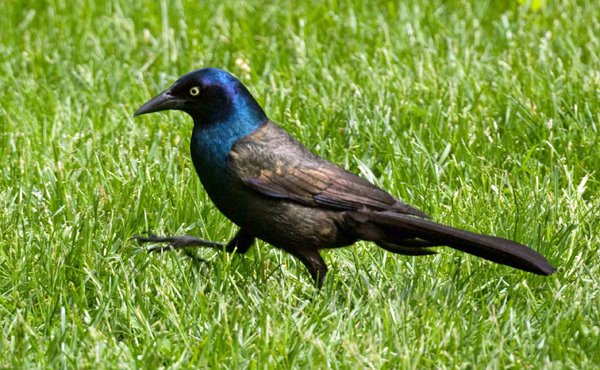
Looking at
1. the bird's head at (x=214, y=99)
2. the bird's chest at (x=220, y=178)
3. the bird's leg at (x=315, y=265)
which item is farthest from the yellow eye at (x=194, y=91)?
the bird's leg at (x=315, y=265)

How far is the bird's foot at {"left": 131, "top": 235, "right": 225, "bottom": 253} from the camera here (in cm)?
451

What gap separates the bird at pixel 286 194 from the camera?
4246 millimetres

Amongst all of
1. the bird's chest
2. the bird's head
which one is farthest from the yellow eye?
the bird's chest

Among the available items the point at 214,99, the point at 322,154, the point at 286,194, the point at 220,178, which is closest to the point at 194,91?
the point at 214,99

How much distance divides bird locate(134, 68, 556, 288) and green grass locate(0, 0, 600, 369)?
0.16 m

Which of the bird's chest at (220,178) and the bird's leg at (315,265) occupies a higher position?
the bird's chest at (220,178)

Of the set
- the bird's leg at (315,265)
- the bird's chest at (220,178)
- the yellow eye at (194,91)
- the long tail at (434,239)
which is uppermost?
the yellow eye at (194,91)

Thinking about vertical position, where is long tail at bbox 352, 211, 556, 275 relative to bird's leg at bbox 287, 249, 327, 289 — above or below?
above

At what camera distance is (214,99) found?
174 inches

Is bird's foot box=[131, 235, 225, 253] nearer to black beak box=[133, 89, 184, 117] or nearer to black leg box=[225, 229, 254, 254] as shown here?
black leg box=[225, 229, 254, 254]

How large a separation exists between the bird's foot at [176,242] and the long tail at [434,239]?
59 centimetres

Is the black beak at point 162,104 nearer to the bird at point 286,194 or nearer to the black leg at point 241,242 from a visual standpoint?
the bird at point 286,194

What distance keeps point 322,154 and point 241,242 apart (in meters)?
1.12

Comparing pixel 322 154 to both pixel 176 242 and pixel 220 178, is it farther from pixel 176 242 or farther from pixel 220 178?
pixel 220 178
